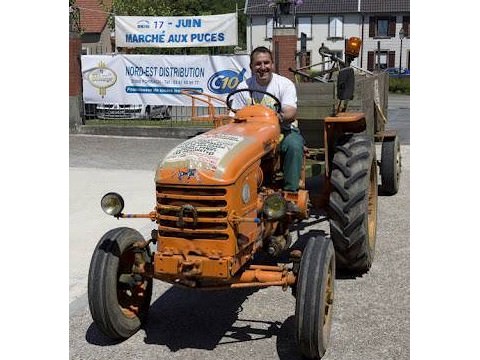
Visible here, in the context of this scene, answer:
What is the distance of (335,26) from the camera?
51219 millimetres

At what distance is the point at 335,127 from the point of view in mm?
5758

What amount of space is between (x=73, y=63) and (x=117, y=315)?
10927 mm

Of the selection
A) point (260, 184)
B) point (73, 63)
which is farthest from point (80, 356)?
point (73, 63)

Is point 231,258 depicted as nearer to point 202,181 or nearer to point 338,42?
point 202,181

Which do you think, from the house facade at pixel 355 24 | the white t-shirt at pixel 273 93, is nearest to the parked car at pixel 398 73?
the house facade at pixel 355 24

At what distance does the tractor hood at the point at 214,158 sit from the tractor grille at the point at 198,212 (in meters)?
0.07

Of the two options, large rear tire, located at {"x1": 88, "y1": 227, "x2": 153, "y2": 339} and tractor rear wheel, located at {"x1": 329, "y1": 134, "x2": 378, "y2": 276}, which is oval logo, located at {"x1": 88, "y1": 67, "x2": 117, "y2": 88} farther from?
large rear tire, located at {"x1": 88, "y1": 227, "x2": 153, "y2": 339}

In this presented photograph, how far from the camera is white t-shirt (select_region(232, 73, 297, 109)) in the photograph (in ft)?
16.4

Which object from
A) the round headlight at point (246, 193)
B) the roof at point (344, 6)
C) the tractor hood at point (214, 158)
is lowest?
the round headlight at point (246, 193)

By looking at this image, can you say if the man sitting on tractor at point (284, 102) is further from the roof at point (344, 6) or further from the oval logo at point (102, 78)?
the roof at point (344, 6)

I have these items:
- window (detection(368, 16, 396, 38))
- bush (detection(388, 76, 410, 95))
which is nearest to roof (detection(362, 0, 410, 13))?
window (detection(368, 16, 396, 38))

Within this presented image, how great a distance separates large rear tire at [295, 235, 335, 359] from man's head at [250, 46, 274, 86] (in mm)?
1657

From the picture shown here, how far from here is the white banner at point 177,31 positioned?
13969 mm

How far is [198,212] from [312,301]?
2.81 ft
